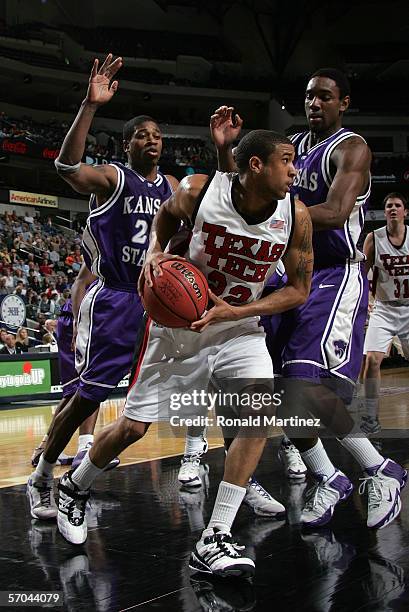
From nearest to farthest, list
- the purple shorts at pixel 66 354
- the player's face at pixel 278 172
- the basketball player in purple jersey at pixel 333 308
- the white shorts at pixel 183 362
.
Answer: the player's face at pixel 278 172, the white shorts at pixel 183 362, the basketball player in purple jersey at pixel 333 308, the purple shorts at pixel 66 354

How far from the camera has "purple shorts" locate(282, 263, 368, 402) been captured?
146 inches

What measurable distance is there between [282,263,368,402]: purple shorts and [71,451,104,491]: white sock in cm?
99

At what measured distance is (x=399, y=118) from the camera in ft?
103

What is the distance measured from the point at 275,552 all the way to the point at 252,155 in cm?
163

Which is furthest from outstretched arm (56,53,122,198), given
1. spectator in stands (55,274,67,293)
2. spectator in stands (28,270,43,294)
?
spectator in stands (55,274,67,293)

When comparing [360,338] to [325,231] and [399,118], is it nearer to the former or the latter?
[325,231]

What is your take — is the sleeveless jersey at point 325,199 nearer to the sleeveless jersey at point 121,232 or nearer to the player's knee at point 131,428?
the sleeveless jersey at point 121,232

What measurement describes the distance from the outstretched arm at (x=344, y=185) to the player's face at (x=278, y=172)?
427 millimetres

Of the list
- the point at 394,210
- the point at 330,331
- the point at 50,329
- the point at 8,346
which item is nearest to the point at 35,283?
the point at 50,329

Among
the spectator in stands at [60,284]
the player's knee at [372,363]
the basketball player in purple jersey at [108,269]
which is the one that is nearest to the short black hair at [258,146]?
the basketball player in purple jersey at [108,269]

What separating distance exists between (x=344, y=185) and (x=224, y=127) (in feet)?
2.01

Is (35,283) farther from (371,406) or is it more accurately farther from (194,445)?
(194,445)

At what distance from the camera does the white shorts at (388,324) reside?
704 centimetres

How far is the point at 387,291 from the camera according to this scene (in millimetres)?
7137
